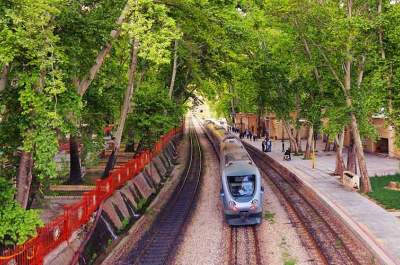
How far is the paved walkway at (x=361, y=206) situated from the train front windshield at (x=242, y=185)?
4254 millimetres

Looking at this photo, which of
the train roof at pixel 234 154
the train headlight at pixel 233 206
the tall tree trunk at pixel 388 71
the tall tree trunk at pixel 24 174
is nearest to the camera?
the tall tree trunk at pixel 24 174

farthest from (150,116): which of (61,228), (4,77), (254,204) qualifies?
(4,77)

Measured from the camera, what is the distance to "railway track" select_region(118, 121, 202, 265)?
1708 centimetres

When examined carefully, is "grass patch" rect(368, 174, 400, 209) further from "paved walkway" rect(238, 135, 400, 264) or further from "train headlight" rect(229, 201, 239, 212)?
"train headlight" rect(229, 201, 239, 212)

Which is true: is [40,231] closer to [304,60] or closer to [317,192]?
[317,192]

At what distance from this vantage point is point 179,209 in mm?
25047

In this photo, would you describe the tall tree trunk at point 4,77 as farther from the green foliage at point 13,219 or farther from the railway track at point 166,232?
→ the railway track at point 166,232

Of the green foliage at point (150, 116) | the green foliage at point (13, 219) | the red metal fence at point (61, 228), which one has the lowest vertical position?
the red metal fence at point (61, 228)

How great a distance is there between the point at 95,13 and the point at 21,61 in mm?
5306

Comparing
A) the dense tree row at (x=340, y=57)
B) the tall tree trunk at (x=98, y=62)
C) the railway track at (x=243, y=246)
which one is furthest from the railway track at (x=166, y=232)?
the dense tree row at (x=340, y=57)

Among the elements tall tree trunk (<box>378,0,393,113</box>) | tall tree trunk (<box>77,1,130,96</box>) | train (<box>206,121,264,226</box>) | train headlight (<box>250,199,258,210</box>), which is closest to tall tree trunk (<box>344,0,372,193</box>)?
tall tree trunk (<box>378,0,393,113</box>)

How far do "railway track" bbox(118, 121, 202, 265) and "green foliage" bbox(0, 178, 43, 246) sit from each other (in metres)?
6.39

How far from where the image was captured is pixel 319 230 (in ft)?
64.7

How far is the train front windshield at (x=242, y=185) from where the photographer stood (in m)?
20.7
